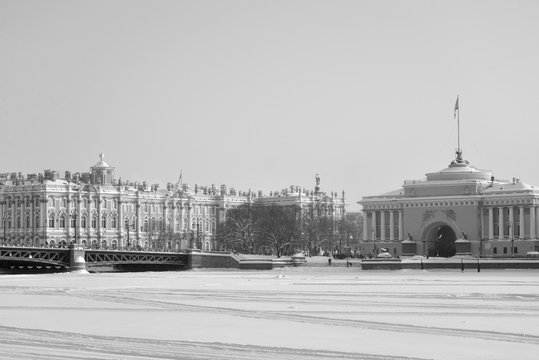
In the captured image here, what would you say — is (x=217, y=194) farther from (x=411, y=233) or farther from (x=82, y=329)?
(x=82, y=329)

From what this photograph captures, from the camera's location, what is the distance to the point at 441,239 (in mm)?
135875

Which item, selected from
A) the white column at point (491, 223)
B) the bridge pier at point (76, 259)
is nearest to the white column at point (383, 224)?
the white column at point (491, 223)

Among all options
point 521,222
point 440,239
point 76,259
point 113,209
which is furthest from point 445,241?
point 113,209

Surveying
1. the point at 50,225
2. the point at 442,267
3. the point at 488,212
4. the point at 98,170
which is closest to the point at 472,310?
the point at 442,267

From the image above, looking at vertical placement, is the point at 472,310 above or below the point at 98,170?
below

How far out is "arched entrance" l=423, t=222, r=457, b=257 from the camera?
5256 inches

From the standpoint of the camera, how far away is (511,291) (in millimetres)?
44969

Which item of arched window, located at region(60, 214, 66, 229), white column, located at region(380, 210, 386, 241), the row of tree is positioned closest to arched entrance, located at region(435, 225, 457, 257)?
white column, located at region(380, 210, 386, 241)

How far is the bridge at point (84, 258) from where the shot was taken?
96062 mm

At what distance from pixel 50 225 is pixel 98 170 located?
638 inches

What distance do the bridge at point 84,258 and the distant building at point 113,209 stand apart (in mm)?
45144

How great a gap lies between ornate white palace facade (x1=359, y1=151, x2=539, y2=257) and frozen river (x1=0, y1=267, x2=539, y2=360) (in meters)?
85.2

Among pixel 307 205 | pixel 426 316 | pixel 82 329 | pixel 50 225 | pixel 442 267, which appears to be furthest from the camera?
pixel 307 205

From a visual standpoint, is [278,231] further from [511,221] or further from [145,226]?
[511,221]
